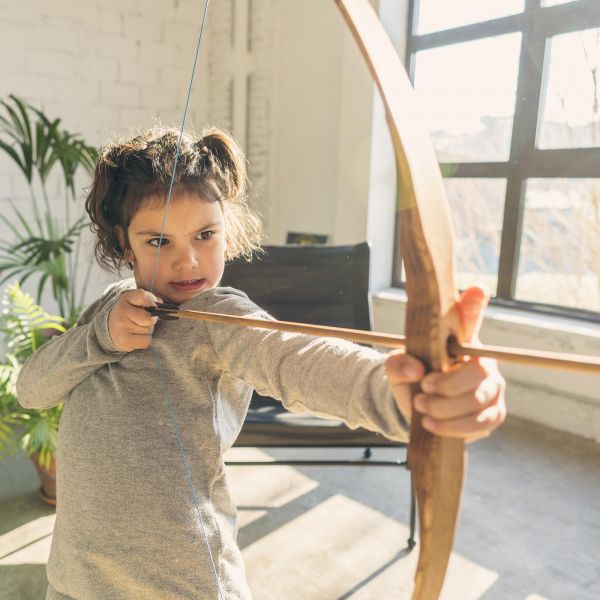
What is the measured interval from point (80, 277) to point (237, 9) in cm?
165

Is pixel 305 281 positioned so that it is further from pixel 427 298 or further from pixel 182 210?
pixel 427 298

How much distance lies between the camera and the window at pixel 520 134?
4.76 feet

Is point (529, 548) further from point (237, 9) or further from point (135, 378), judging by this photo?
point (237, 9)

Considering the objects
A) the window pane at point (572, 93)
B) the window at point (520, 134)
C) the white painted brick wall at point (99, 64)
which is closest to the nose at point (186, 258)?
the window at point (520, 134)

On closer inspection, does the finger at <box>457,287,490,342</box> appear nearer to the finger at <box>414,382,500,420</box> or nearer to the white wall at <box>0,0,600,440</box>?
the finger at <box>414,382,500,420</box>

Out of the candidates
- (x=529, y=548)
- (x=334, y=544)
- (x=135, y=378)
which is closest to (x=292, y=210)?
(x=334, y=544)

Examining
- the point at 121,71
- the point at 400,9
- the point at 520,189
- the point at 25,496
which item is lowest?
the point at 25,496

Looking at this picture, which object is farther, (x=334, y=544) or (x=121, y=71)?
(x=121, y=71)

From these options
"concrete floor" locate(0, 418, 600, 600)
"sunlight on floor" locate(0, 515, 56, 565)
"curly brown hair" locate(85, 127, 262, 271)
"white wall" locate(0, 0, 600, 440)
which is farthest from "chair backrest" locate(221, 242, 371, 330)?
"curly brown hair" locate(85, 127, 262, 271)

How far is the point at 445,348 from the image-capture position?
1.27 ft

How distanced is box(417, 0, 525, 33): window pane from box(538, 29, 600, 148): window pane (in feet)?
0.70

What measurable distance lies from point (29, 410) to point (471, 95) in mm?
1616

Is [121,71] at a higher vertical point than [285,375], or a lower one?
higher

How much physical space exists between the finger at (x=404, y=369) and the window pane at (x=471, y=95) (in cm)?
51
